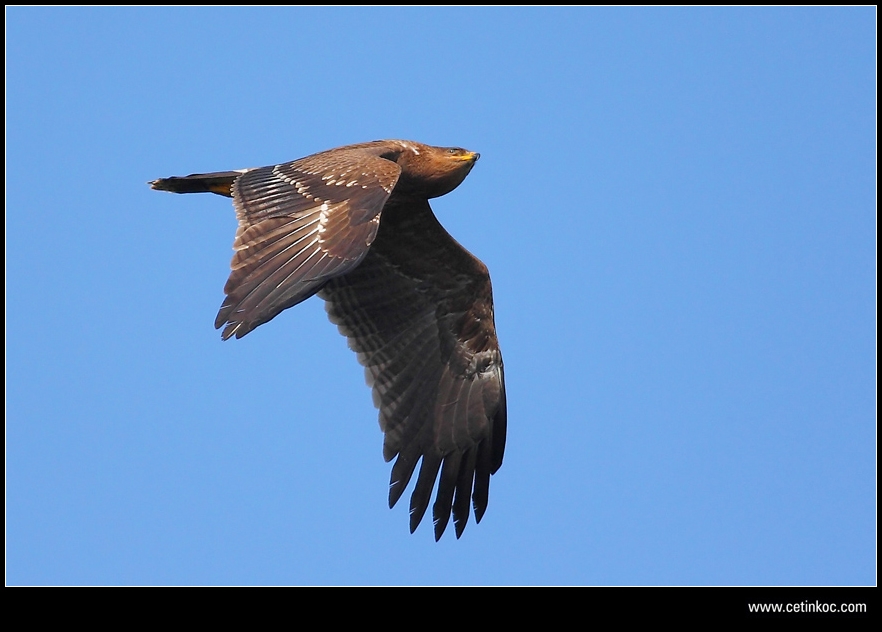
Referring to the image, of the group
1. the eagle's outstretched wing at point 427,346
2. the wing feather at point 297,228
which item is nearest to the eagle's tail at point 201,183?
the wing feather at point 297,228

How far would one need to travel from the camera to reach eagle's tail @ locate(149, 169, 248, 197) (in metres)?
10.0

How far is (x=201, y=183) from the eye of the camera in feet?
33.4

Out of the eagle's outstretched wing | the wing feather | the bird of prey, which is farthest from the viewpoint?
the eagle's outstretched wing

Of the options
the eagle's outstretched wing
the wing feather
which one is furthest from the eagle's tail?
the eagle's outstretched wing

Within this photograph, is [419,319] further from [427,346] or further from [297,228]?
[297,228]

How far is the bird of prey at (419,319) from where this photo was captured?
32.1ft

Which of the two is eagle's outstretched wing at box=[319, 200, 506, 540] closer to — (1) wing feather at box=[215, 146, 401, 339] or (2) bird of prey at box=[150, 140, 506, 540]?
(2) bird of prey at box=[150, 140, 506, 540]

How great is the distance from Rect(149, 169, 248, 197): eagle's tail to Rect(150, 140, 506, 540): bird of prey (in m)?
0.01

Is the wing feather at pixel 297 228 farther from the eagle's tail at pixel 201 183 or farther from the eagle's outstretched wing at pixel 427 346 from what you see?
the eagle's outstretched wing at pixel 427 346

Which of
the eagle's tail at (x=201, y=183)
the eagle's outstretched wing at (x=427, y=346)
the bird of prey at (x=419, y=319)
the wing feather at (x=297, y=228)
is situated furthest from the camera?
the eagle's outstretched wing at (x=427, y=346)

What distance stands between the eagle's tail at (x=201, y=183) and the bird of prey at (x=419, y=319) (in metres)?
0.01
